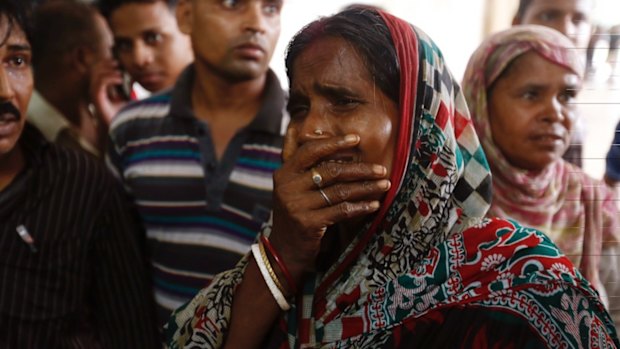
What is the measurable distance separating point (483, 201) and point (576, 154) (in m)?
0.44

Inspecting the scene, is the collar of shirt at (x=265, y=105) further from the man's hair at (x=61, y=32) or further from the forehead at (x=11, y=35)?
the man's hair at (x=61, y=32)

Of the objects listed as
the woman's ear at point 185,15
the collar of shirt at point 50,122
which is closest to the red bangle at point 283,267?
the woman's ear at point 185,15

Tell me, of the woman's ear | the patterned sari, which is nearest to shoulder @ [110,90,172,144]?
the woman's ear

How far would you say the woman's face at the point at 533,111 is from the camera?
5.41ft

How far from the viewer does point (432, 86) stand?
130cm

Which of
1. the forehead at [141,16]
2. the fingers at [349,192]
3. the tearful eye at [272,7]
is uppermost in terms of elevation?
the tearful eye at [272,7]

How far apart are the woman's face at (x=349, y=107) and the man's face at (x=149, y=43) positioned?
185 centimetres

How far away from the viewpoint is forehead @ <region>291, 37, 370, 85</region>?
1302 mm

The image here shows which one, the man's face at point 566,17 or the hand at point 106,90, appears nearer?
the man's face at point 566,17

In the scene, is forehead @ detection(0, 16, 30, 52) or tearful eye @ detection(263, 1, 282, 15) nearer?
forehead @ detection(0, 16, 30, 52)

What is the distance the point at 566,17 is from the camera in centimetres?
180

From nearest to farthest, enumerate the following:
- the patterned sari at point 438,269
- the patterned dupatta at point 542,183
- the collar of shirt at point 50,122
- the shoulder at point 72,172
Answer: the patterned sari at point 438,269
the patterned dupatta at point 542,183
the shoulder at point 72,172
the collar of shirt at point 50,122

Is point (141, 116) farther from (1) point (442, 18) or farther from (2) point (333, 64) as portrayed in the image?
(1) point (442, 18)

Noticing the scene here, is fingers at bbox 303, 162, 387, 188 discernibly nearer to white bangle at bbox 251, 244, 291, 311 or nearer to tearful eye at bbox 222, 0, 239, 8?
white bangle at bbox 251, 244, 291, 311
